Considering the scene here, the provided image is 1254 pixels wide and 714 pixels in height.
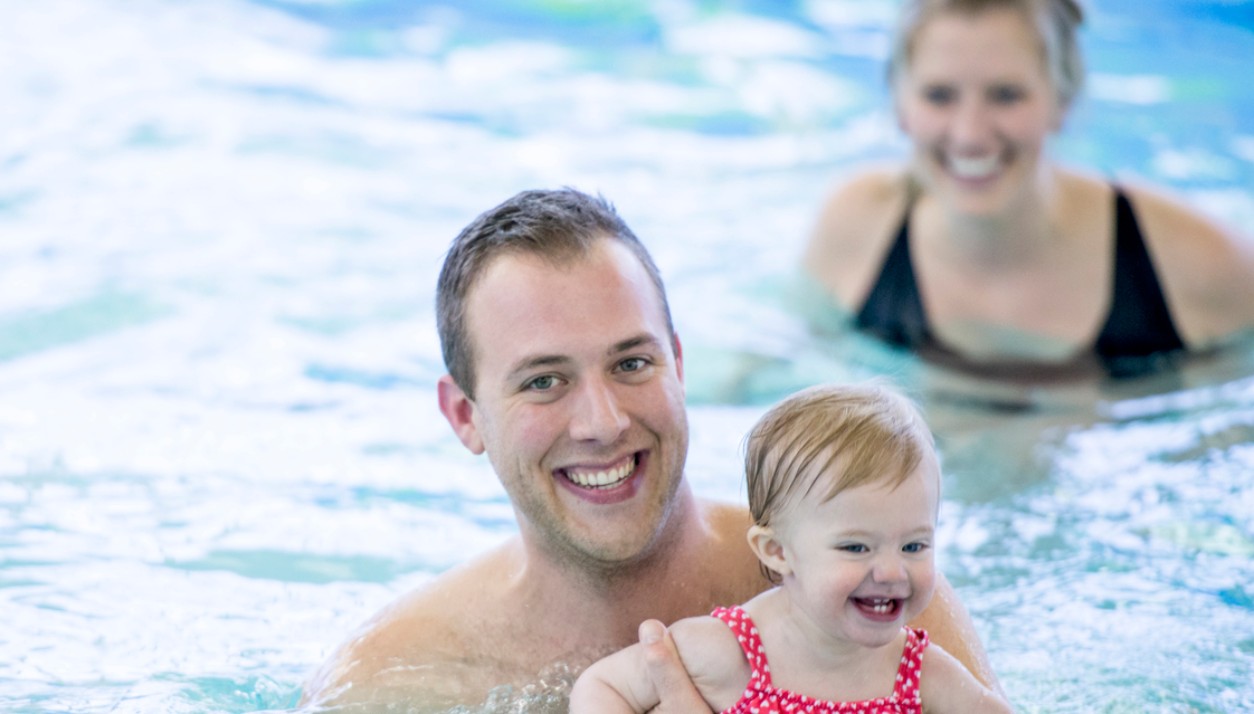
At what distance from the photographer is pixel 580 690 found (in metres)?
3.05

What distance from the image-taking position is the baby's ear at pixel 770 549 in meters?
2.89

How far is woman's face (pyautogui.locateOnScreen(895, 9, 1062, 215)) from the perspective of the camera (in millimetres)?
5445

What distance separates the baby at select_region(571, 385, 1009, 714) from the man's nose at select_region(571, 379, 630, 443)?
0.27 metres

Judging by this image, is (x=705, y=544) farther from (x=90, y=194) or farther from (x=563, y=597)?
(x=90, y=194)

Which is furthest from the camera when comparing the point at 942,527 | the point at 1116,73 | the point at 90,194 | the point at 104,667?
the point at 1116,73

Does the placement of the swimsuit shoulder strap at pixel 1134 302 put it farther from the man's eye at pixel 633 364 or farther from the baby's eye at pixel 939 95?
the man's eye at pixel 633 364

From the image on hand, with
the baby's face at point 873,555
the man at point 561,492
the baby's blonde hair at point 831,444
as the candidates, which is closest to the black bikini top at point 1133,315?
the man at point 561,492

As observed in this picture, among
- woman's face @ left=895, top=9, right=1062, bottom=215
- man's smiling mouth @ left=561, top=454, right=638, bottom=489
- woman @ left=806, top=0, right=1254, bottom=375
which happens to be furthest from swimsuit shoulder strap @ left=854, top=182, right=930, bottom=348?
man's smiling mouth @ left=561, top=454, right=638, bottom=489

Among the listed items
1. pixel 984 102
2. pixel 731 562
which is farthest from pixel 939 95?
→ pixel 731 562

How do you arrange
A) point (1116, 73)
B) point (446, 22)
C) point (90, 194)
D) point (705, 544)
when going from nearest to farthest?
1. point (705, 544)
2. point (90, 194)
3. point (1116, 73)
4. point (446, 22)

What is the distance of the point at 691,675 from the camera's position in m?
3.02

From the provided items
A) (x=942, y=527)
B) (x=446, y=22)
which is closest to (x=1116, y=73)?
(x=446, y=22)

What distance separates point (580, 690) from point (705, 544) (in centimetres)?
50

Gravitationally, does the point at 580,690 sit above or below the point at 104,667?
above
